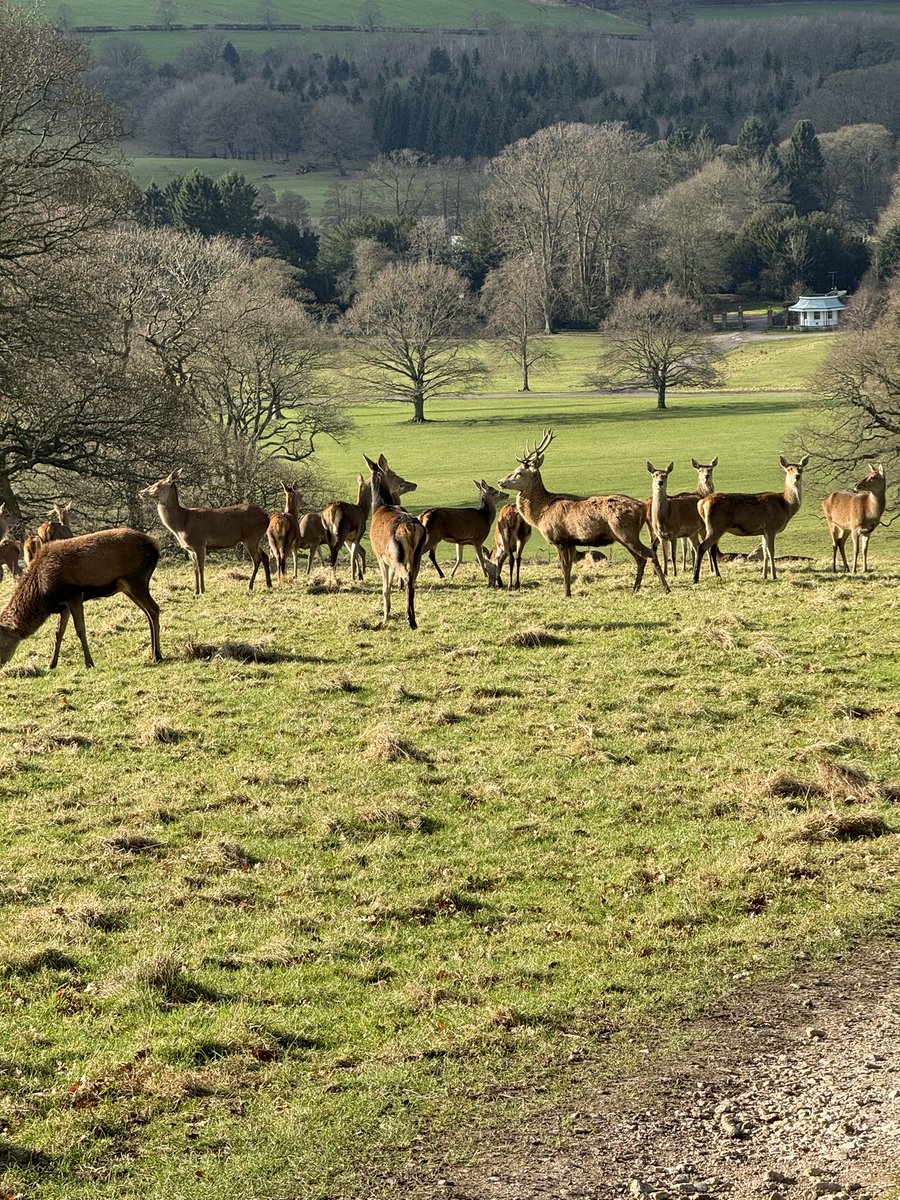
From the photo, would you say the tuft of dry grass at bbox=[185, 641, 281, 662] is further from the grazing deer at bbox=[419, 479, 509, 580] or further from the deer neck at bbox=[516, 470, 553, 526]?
the deer neck at bbox=[516, 470, 553, 526]

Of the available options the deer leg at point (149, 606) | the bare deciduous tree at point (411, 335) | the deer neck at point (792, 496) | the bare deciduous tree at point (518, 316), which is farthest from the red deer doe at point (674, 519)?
the bare deciduous tree at point (518, 316)

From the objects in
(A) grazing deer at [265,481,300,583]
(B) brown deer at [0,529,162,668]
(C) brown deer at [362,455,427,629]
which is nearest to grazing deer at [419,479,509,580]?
(A) grazing deer at [265,481,300,583]

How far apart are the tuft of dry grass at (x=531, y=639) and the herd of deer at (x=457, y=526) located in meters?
1.53

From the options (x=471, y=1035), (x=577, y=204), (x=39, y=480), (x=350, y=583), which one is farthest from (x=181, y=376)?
(x=577, y=204)

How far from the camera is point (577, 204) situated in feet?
457

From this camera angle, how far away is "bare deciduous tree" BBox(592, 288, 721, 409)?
9381 centimetres

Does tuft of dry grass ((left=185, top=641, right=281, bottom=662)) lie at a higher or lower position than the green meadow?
higher

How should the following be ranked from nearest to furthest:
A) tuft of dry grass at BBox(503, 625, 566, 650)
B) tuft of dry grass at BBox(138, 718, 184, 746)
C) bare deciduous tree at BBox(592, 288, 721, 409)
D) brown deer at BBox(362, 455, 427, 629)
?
tuft of dry grass at BBox(138, 718, 184, 746), tuft of dry grass at BBox(503, 625, 566, 650), brown deer at BBox(362, 455, 427, 629), bare deciduous tree at BBox(592, 288, 721, 409)

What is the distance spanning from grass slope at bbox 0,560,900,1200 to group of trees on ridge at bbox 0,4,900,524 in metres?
14.4

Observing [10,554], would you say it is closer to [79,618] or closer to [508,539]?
[79,618]

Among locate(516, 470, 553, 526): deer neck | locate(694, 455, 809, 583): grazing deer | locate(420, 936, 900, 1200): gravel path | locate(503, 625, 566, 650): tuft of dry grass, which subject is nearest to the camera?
locate(420, 936, 900, 1200): gravel path

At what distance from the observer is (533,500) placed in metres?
22.1

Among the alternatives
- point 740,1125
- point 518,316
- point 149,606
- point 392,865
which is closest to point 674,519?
point 149,606

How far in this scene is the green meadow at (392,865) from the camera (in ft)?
24.1
